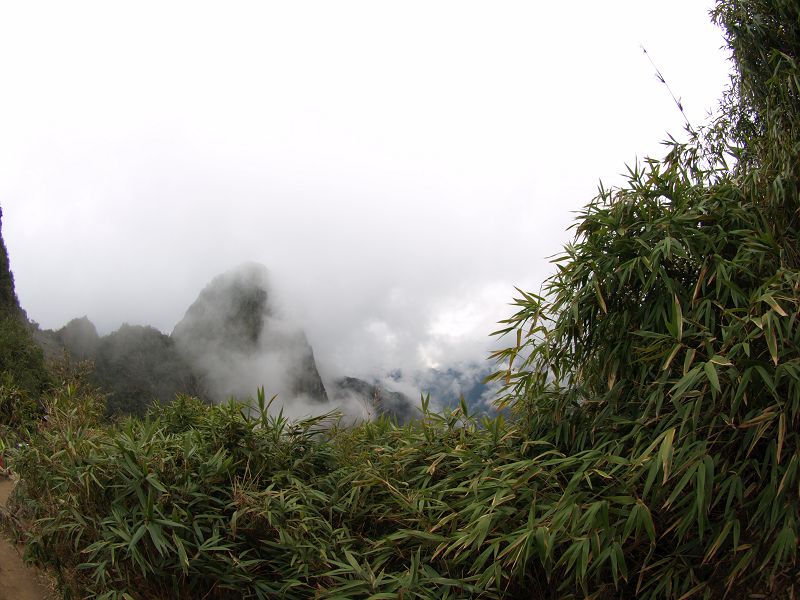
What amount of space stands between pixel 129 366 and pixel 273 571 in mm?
20478

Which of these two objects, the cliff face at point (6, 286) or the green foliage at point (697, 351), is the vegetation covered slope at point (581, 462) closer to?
the green foliage at point (697, 351)

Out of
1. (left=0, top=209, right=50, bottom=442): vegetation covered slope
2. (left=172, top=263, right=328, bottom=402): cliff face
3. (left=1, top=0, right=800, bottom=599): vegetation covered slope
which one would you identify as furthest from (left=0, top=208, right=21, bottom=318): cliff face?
(left=172, top=263, right=328, bottom=402): cliff face

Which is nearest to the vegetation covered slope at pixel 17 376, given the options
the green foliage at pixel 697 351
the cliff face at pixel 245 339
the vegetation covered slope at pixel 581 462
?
the vegetation covered slope at pixel 581 462

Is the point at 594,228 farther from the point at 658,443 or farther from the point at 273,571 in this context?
the point at 273,571

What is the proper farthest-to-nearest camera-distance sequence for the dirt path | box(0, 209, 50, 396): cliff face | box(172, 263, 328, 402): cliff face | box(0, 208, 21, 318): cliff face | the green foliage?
box(172, 263, 328, 402): cliff face
box(0, 208, 21, 318): cliff face
box(0, 209, 50, 396): cliff face
the dirt path
the green foliage

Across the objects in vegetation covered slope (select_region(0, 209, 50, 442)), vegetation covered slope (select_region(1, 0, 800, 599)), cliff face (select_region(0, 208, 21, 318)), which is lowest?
vegetation covered slope (select_region(1, 0, 800, 599))

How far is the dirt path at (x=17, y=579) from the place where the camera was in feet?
11.1

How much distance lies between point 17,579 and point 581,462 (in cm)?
331

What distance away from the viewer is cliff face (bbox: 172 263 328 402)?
26828 mm

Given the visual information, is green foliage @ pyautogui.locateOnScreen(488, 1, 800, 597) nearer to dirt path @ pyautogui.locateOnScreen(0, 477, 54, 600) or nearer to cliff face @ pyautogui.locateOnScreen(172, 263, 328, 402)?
dirt path @ pyautogui.locateOnScreen(0, 477, 54, 600)

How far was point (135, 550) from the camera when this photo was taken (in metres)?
2.73

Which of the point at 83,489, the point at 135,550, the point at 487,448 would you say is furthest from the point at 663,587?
the point at 83,489

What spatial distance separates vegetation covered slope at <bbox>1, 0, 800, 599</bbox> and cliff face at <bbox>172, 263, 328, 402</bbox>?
2370cm

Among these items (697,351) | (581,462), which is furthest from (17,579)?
(697,351)
